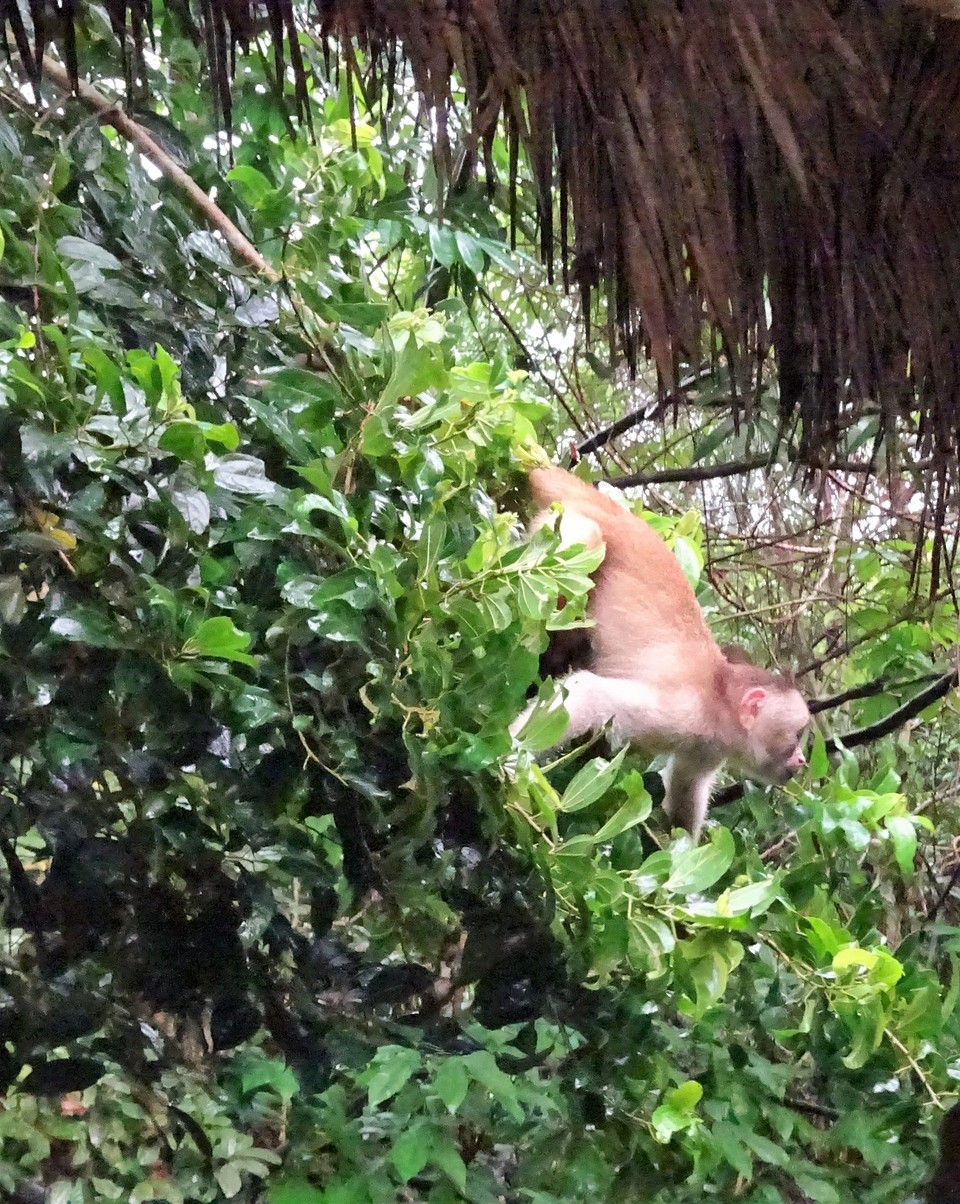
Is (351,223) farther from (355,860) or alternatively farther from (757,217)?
(355,860)

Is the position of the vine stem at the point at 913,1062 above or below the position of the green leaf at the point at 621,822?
below

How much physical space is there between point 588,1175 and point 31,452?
41.9 inches

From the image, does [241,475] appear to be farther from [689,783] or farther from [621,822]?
[689,783]

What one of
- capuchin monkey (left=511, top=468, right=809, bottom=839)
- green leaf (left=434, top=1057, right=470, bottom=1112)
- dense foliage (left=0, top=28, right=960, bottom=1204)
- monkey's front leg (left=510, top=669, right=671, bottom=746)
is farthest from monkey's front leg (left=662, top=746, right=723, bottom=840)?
green leaf (left=434, top=1057, right=470, bottom=1112)

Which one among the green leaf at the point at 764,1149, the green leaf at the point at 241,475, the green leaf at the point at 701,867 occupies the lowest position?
the green leaf at the point at 764,1149

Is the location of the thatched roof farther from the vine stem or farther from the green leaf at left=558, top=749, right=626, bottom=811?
the vine stem

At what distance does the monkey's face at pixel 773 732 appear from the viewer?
1.69 meters

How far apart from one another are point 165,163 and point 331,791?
0.80 meters

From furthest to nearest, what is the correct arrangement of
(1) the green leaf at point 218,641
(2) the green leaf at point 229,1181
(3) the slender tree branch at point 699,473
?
(3) the slender tree branch at point 699,473, (2) the green leaf at point 229,1181, (1) the green leaf at point 218,641

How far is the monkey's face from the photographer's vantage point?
5.54 feet

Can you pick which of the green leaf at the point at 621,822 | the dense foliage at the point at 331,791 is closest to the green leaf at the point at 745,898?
the dense foliage at the point at 331,791

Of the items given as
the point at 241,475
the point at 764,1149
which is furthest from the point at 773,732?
the point at 241,475

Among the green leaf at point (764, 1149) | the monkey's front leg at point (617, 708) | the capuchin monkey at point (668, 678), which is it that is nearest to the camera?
the green leaf at point (764, 1149)

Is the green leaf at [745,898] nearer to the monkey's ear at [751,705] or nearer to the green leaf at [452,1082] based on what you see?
the green leaf at [452,1082]
